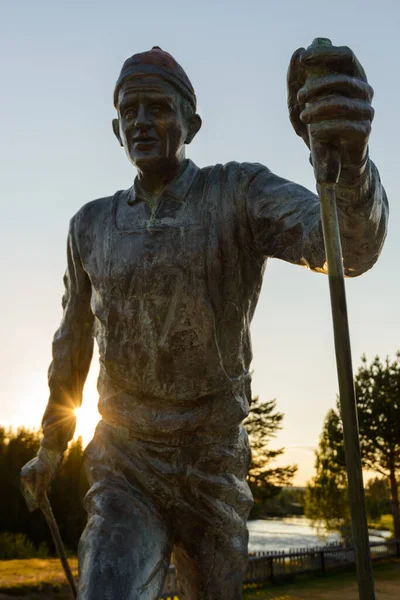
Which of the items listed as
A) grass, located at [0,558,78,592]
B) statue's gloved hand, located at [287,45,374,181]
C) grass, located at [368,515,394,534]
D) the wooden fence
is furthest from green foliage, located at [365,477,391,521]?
statue's gloved hand, located at [287,45,374,181]

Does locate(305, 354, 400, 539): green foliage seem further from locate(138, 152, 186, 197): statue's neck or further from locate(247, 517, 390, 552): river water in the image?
locate(138, 152, 186, 197): statue's neck

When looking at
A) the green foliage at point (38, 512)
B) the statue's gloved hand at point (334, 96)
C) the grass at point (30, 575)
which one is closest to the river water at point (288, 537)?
the green foliage at point (38, 512)

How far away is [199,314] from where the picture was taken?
9.27 feet

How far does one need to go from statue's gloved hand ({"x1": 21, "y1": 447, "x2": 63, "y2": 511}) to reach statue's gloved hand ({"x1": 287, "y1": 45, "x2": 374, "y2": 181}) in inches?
86.4

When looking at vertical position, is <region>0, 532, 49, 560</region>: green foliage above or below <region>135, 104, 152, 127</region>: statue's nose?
below

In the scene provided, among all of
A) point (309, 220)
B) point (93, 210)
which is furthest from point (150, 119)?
point (309, 220)

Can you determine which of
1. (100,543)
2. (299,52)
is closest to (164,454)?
(100,543)

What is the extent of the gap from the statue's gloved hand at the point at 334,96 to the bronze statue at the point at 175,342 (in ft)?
1.87

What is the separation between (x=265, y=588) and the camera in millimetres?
18422

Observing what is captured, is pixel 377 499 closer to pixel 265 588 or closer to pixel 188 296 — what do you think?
pixel 265 588

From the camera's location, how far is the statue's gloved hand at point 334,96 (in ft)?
6.49

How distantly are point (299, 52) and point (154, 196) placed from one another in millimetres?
1282

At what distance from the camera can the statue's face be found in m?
2.99

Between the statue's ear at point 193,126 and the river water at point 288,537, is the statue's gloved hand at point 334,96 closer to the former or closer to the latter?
the statue's ear at point 193,126
